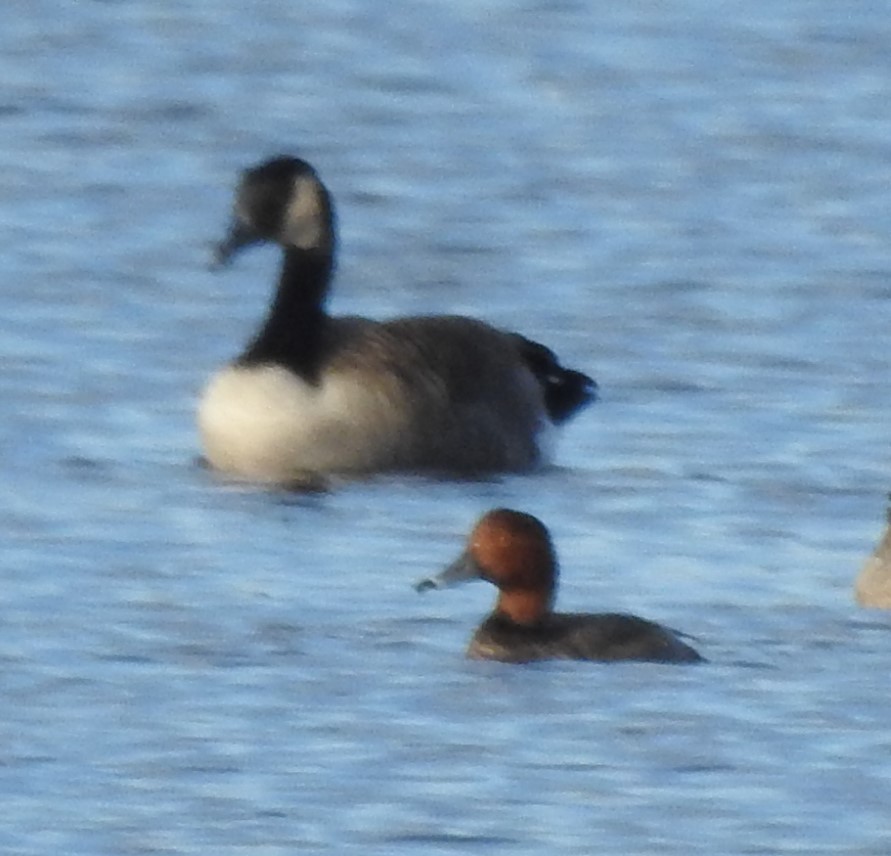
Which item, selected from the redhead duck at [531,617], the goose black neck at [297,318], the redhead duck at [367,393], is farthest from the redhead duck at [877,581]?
the goose black neck at [297,318]

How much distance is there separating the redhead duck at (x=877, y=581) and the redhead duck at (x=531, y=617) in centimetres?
94

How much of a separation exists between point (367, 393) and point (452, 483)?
1.98 feet

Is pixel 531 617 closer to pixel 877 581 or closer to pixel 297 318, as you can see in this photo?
pixel 877 581

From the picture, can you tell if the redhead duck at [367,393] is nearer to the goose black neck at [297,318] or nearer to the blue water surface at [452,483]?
the goose black neck at [297,318]

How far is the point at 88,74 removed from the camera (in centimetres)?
2862

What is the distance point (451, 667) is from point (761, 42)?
17305mm

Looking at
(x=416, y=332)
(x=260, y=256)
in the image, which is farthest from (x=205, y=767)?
(x=260, y=256)

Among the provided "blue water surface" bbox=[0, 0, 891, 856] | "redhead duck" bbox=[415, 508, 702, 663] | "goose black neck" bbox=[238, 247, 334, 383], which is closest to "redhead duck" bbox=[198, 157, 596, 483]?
"goose black neck" bbox=[238, 247, 334, 383]

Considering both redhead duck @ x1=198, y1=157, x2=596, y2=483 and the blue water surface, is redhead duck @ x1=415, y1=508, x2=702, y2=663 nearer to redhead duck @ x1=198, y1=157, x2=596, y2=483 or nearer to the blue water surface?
the blue water surface

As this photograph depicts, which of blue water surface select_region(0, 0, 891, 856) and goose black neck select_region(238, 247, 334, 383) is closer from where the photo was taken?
blue water surface select_region(0, 0, 891, 856)

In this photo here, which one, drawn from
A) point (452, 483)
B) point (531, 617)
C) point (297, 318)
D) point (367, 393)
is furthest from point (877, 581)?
point (297, 318)

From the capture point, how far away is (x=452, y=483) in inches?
667

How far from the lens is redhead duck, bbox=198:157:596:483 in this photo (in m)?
17.1

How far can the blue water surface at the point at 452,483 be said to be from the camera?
11758 millimetres
